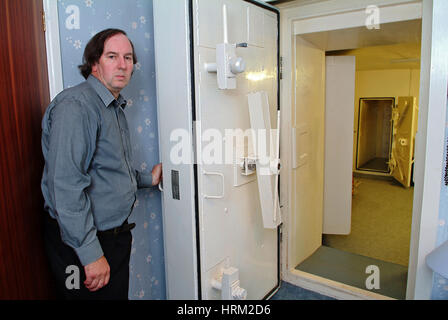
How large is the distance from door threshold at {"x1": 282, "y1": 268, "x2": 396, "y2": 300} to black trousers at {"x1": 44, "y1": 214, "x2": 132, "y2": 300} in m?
1.42

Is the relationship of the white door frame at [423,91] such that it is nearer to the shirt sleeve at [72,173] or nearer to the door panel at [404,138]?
the shirt sleeve at [72,173]

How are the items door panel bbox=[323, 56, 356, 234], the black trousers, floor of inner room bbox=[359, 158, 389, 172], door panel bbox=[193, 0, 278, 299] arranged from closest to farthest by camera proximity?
the black trousers, door panel bbox=[193, 0, 278, 299], door panel bbox=[323, 56, 356, 234], floor of inner room bbox=[359, 158, 389, 172]

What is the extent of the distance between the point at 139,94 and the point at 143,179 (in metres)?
0.44

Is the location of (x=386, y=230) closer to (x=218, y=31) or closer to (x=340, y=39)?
(x=340, y=39)

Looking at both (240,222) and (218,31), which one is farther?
(240,222)

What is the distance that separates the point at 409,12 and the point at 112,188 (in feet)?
5.93

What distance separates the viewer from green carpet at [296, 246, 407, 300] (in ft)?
7.69

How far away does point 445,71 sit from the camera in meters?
1.43

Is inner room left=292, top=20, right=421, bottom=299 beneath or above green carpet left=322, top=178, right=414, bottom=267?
above

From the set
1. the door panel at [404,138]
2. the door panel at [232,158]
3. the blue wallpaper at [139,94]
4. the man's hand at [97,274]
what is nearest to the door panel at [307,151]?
the door panel at [232,158]

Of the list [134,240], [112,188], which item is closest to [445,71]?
[112,188]

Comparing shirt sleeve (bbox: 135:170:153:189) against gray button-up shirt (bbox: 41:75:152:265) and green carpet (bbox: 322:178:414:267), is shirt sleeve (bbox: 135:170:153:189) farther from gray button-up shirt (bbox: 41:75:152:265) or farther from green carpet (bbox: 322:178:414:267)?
green carpet (bbox: 322:178:414:267)

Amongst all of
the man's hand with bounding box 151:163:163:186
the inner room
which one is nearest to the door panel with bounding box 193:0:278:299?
the man's hand with bounding box 151:163:163:186

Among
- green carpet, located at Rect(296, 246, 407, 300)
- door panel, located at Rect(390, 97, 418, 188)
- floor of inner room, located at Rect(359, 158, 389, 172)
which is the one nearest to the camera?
green carpet, located at Rect(296, 246, 407, 300)
